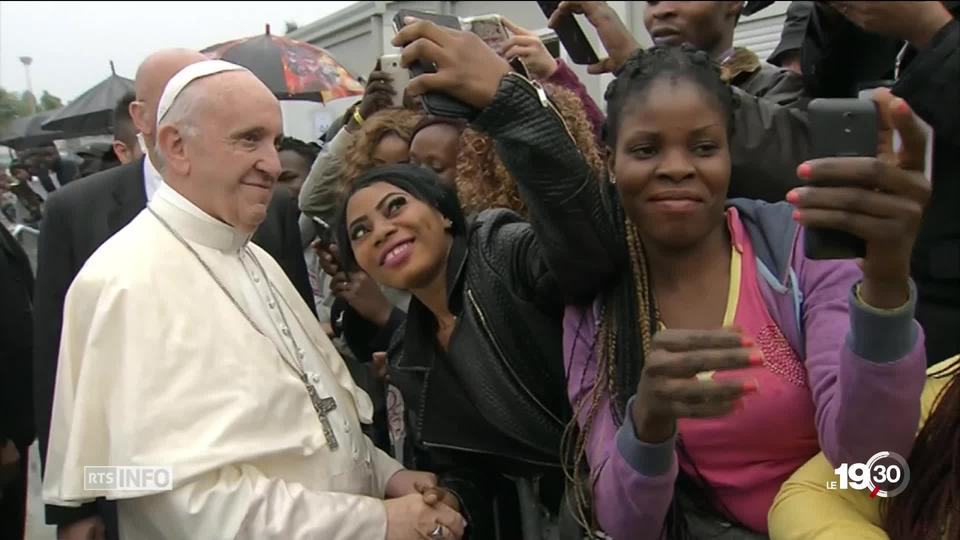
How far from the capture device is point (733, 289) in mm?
1568

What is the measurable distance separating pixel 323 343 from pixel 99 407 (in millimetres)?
606

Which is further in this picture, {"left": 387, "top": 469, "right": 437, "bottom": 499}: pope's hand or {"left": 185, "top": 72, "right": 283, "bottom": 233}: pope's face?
{"left": 387, "top": 469, "right": 437, "bottom": 499}: pope's hand

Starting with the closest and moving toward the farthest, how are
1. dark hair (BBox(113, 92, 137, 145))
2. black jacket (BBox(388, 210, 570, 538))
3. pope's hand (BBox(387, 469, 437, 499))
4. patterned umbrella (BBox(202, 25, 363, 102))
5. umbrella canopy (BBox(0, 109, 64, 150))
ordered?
1. black jacket (BBox(388, 210, 570, 538))
2. pope's hand (BBox(387, 469, 437, 499))
3. dark hair (BBox(113, 92, 137, 145))
4. patterned umbrella (BBox(202, 25, 363, 102))
5. umbrella canopy (BBox(0, 109, 64, 150))

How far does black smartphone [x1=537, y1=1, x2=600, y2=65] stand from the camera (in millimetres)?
2176

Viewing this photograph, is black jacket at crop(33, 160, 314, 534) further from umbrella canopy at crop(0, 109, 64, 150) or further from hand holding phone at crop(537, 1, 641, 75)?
umbrella canopy at crop(0, 109, 64, 150)

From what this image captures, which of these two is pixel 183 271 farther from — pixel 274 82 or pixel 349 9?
pixel 349 9

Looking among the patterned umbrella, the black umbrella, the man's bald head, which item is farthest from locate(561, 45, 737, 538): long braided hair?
the black umbrella

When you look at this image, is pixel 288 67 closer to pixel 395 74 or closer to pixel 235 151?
pixel 395 74

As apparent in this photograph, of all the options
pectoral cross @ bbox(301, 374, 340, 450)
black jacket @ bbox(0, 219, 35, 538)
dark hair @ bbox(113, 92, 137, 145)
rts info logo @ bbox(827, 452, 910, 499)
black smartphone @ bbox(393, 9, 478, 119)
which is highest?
black smartphone @ bbox(393, 9, 478, 119)

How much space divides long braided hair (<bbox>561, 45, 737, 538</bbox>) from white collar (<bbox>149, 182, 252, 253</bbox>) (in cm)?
101

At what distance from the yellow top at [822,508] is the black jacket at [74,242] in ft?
6.81

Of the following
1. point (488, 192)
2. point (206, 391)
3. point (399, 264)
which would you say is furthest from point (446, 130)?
point (206, 391)

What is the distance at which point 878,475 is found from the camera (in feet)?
4.64

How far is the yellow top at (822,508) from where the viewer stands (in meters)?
1.42
